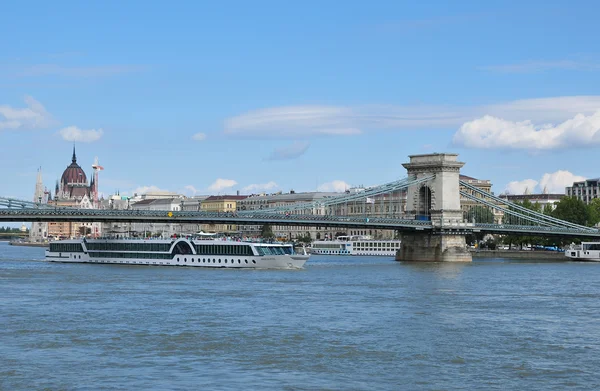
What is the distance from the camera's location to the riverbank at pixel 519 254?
93.1 metres

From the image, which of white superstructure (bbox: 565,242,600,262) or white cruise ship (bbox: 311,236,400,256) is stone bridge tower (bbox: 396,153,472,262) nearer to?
white superstructure (bbox: 565,242,600,262)

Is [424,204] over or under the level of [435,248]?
over

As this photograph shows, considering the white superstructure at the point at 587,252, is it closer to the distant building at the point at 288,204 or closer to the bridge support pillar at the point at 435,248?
the bridge support pillar at the point at 435,248

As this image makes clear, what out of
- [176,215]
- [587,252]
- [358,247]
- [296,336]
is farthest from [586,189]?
[296,336]

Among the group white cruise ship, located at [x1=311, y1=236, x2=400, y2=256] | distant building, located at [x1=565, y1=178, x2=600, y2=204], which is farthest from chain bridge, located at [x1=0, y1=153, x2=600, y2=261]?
distant building, located at [x1=565, y1=178, x2=600, y2=204]

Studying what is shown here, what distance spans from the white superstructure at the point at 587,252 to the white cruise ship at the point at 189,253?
91.0 feet

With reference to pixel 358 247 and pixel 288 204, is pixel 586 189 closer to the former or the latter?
pixel 288 204

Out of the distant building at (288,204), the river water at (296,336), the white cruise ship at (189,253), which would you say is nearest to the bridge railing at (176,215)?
the white cruise ship at (189,253)

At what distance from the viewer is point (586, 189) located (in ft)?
538

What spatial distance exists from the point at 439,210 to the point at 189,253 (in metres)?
19.6

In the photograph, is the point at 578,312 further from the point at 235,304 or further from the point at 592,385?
the point at 592,385

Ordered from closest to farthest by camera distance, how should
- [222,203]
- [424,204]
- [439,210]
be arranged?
[439,210] → [424,204] → [222,203]

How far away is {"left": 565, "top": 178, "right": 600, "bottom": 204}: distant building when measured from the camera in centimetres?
16225

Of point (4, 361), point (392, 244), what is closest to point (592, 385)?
point (4, 361)
